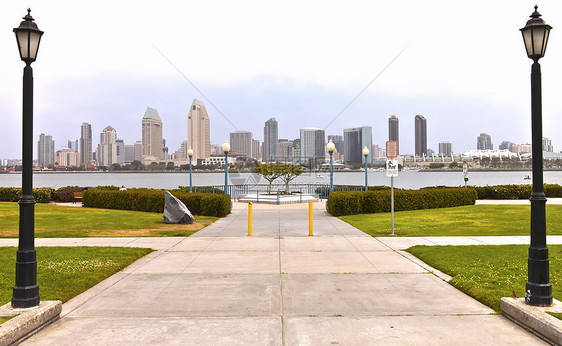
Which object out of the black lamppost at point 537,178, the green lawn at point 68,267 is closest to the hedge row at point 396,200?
the green lawn at point 68,267

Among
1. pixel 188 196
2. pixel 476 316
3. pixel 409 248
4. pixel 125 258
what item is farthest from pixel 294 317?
pixel 188 196

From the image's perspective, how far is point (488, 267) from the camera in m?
8.57

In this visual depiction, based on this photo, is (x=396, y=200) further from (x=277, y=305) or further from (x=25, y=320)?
(x=25, y=320)

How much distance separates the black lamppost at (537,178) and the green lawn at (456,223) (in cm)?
832

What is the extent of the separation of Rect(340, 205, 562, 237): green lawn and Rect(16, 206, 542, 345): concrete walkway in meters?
5.24

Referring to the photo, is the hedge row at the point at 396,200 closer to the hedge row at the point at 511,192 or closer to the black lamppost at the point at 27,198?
the hedge row at the point at 511,192

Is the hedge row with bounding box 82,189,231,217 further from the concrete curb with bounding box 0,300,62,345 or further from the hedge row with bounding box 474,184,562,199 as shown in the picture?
the hedge row with bounding box 474,184,562,199

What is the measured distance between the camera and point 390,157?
15227 mm

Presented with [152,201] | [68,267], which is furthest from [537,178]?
[152,201]

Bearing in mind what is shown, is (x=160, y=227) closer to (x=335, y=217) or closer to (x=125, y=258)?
(x=125, y=258)

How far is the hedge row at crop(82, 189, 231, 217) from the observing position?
2147cm

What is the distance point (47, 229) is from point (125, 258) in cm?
790

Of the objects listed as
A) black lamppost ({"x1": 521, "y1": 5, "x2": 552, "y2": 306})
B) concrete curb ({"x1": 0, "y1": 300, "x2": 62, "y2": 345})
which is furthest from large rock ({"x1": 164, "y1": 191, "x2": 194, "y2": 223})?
black lamppost ({"x1": 521, "y1": 5, "x2": 552, "y2": 306})

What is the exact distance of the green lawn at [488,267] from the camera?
6793mm
